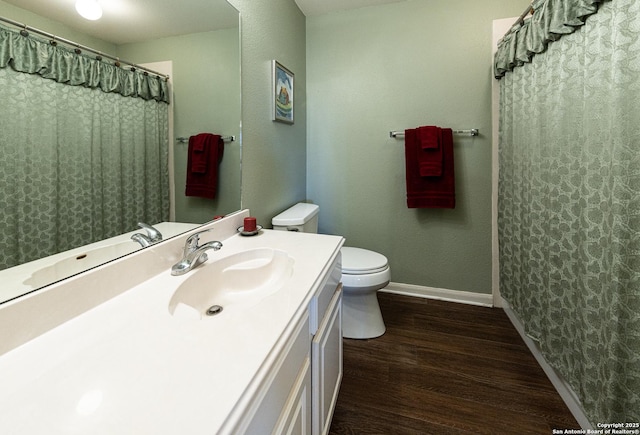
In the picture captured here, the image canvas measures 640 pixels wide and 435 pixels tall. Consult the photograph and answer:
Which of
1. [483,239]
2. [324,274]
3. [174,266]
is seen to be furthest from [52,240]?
[483,239]

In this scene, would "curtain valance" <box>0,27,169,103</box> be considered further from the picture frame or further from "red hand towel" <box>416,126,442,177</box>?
"red hand towel" <box>416,126,442,177</box>

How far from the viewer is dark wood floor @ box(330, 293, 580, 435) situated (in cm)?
123

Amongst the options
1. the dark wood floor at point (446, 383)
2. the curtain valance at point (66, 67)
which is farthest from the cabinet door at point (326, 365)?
the curtain valance at point (66, 67)

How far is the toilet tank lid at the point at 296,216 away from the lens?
178 cm

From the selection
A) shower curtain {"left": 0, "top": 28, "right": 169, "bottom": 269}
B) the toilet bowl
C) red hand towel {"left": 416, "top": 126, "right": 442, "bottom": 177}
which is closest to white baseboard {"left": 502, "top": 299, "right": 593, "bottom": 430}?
the toilet bowl

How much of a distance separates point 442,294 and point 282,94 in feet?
6.32

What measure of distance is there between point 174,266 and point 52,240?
323 mm

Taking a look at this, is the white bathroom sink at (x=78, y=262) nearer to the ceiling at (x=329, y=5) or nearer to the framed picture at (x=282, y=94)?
the framed picture at (x=282, y=94)

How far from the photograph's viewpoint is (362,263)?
1781 millimetres

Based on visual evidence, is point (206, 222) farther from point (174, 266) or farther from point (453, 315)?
point (453, 315)

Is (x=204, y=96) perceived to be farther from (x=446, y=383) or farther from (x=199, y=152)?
(x=446, y=383)

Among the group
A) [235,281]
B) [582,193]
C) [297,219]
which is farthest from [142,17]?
[582,193]

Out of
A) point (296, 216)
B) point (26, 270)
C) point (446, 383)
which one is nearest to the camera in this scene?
point (26, 270)

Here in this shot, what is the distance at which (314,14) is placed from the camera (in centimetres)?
233
